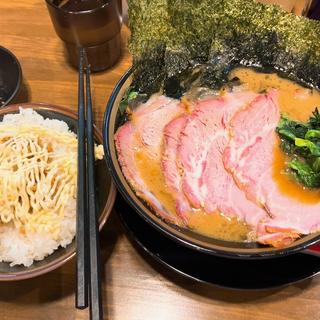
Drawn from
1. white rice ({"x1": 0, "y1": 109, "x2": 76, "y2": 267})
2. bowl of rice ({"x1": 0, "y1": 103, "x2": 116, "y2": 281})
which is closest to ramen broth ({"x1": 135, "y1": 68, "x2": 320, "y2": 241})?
bowl of rice ({"x1": 0, "y1": 103, "x2": 116, "y2": 281})

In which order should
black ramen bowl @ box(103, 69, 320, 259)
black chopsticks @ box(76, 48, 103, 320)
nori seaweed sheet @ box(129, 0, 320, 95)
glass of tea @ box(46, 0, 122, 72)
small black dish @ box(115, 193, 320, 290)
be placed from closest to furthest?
black chopsticks @ box(76, 48, 103, 320) → black ramen bowl @ box(103, 69, 320, 259) → small black dish @ box(115, 193, 320, 290) → nori seaweed sheet @ box(129, 0, 320, 95) → glass of tea @ box(46, 0, 122, 72)

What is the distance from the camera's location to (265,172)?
4.01ft

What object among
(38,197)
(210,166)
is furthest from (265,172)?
(38,197)

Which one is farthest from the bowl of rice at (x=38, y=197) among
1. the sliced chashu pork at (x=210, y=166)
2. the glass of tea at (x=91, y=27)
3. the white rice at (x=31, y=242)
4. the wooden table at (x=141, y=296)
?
the glass of tea at (x=91, y=27)

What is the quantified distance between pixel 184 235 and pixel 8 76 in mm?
1050

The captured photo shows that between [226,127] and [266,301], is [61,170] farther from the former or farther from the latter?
[266,301]

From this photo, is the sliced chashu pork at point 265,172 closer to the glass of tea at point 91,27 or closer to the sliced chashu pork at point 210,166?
the sliced chashu pork at point 210,166

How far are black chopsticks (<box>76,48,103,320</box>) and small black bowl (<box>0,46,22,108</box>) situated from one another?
13.9 inches

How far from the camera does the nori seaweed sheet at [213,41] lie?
1.43 metres

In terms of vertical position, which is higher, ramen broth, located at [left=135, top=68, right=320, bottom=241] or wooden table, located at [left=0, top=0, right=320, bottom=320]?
ramen broth, located at [left=135, top=68, right=320, bottom=241]

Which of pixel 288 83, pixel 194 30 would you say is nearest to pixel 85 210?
pixel 194 30

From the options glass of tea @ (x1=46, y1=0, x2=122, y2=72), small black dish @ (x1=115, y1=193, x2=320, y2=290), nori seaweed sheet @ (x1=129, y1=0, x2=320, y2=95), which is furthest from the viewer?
glass of tea @ (x1=46, y1=0, x2=122, y2=72)

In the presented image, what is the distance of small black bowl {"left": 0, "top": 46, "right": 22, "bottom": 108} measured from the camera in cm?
159

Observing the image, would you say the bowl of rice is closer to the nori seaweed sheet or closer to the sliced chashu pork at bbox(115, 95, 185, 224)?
the sliced chashu pork at bbox(115, 95, 185, 224)
